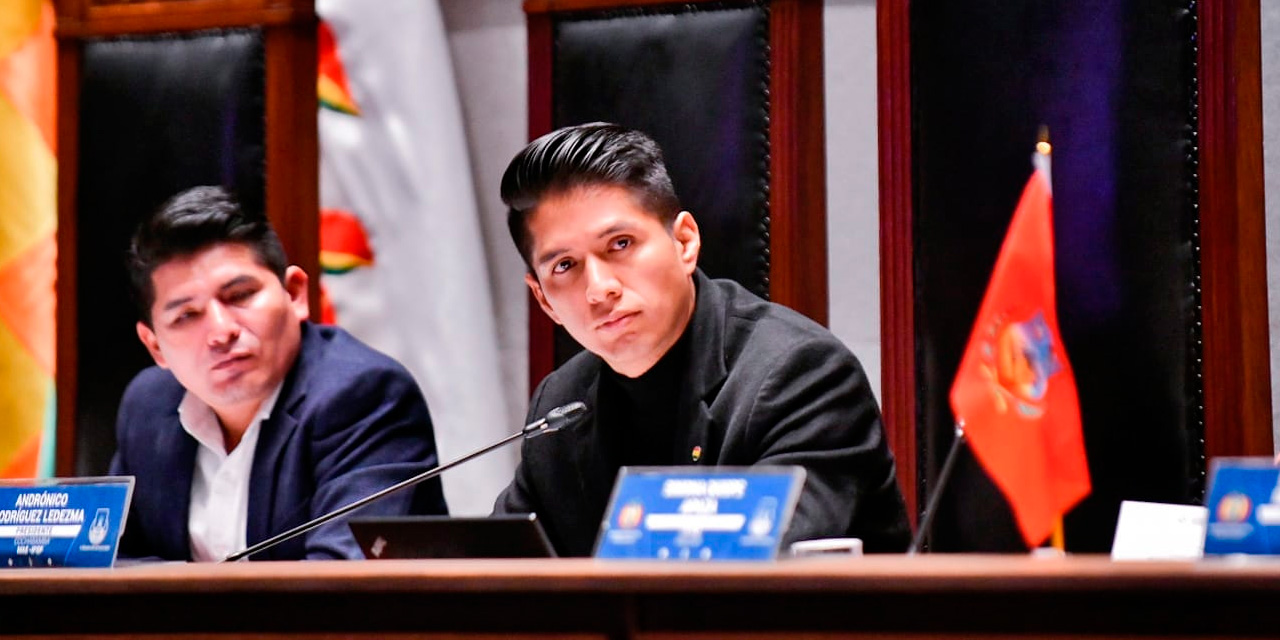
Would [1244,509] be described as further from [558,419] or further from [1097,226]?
[1097,226]

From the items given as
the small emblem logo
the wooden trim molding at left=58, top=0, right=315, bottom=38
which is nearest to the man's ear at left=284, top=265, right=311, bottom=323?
the wooden trim molding at left=58, top=0, right=315, bottom=38

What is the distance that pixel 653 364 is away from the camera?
2387mm

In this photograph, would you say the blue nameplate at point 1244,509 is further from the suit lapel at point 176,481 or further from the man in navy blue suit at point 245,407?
the suit lapel at point 176,481

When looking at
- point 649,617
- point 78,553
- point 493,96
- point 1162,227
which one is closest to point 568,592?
point 649,617

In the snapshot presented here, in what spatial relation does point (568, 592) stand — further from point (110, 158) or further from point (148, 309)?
point (110, 158)

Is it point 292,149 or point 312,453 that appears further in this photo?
point 292,149

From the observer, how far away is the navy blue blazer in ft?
8.69

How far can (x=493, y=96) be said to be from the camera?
3.46 m

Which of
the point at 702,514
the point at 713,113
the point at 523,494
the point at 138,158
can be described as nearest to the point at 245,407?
the point at 523,494

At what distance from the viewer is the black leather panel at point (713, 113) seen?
299 centimetres

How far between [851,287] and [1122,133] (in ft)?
2.22

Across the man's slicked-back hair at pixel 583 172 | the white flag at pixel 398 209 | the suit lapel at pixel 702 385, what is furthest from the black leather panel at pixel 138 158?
the suit lapel at pixel 702 385

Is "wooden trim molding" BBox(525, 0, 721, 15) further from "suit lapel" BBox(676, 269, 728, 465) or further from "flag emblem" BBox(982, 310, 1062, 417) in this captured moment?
"flag emblem" BBox(982, 310, 1062, 417)

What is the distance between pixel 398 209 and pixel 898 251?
1078 mm
